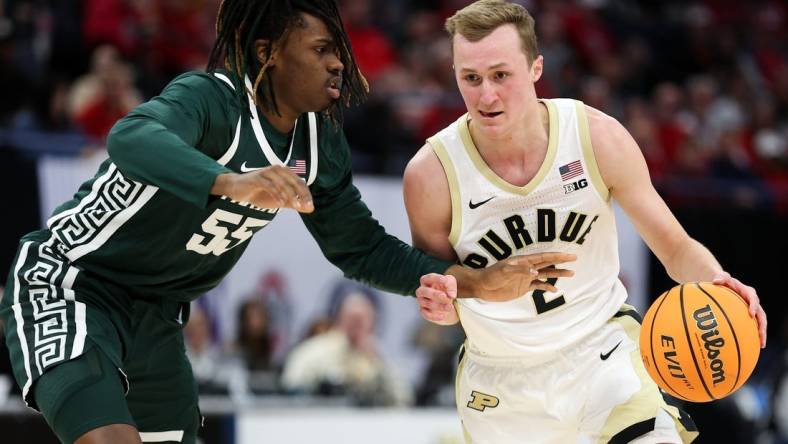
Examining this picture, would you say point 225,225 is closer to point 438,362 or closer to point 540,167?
point 540,167

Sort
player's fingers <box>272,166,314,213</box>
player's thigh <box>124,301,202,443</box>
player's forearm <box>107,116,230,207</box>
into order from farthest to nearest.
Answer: player's thigh <box>124,301,202,443</box>, player's forearm <box>107,116,230,207</box>, player's fingers <box>272,166,314,213</box>

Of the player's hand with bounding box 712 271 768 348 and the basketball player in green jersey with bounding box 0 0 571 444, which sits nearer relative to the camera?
the basketball player in green jersey with bounding box 0 0 571 444

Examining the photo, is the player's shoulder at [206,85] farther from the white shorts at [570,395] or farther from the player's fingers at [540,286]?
the white shorts at [570,395]

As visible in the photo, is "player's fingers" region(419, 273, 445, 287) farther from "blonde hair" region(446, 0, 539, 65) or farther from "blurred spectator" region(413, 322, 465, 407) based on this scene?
"blurred spectator" region(413, 322, 465, 407)

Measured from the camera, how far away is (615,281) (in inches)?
202

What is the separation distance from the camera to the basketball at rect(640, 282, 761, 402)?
446 centimetres

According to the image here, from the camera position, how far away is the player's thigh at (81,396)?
4.10 meters

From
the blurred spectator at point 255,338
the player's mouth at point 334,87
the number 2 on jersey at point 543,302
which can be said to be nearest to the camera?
the player's mouth at point 334,87

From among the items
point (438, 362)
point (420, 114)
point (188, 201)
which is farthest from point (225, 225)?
point (420, 114)

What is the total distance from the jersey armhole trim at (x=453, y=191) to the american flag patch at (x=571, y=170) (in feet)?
1.45

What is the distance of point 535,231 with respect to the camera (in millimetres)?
4922

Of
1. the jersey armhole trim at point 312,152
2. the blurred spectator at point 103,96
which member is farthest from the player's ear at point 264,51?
the blurred spectator at point 103,96

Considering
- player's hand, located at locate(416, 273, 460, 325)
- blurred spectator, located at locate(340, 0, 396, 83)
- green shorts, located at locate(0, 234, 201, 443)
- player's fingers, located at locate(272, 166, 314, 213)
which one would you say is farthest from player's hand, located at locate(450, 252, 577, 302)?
blurred spectator, located at locate(340, 0, 396, 83)

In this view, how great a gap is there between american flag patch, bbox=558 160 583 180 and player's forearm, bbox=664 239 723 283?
0.54 m
